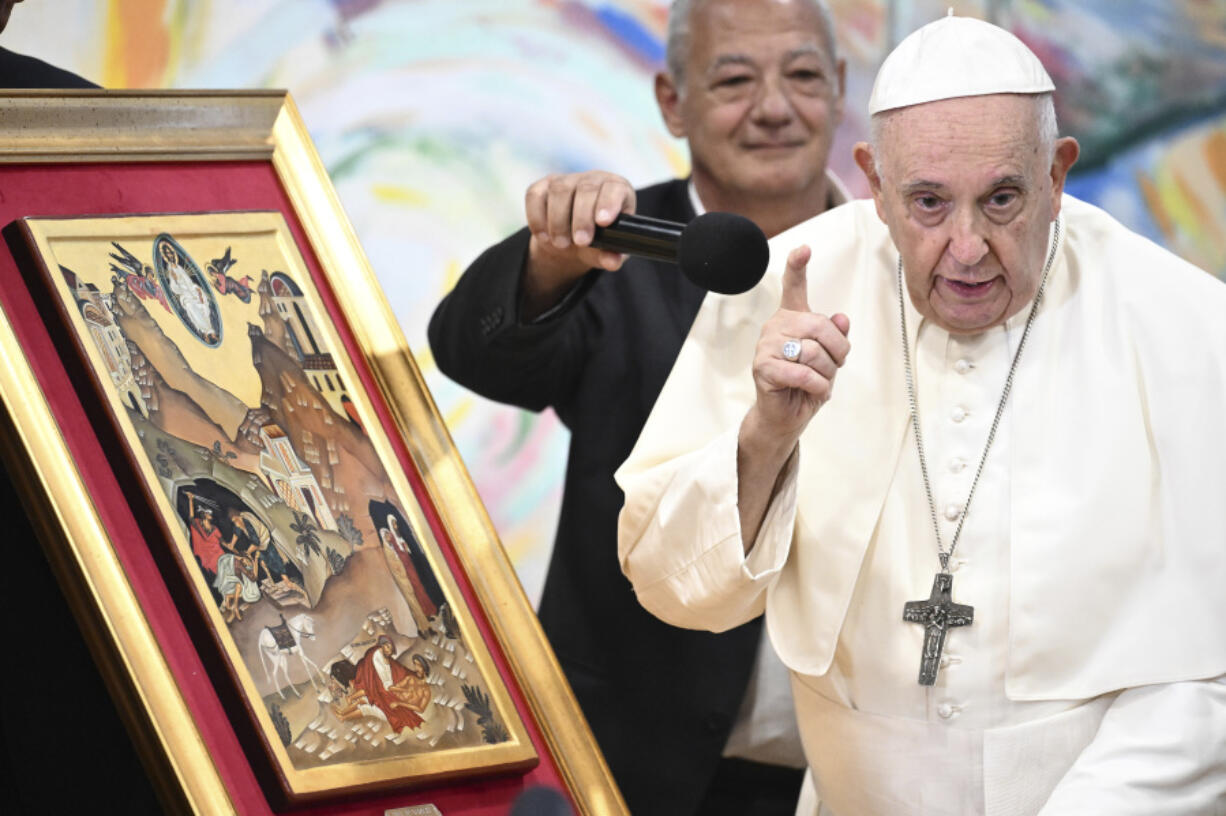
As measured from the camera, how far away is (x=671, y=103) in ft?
11.2

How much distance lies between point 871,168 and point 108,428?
1.17 m

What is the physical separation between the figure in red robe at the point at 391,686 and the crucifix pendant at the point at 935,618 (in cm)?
71

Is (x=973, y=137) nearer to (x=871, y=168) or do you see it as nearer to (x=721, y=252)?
(x=871, y=168)

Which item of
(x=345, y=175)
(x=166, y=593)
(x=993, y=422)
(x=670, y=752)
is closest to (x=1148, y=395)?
(x=993, y=422)

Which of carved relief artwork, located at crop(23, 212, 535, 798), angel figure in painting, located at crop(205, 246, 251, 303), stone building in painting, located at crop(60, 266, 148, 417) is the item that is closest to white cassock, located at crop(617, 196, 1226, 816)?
carved relief artwork, located at crop(23, 212, 535, 798)

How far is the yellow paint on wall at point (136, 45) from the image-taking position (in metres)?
3.87

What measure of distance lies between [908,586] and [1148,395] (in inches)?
17.3

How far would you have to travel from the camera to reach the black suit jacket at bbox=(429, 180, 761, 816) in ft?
9.44

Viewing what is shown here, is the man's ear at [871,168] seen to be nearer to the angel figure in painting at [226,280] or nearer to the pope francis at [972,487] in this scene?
the pope francis at [972,487]

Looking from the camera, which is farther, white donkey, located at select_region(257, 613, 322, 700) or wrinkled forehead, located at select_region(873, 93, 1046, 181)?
wrinkled forehead, located at select_region(873, 93, 1046, 181)

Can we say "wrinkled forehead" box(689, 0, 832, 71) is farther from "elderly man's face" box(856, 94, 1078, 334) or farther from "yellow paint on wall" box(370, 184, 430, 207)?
"yellow paint on wall" box(370, 184, 430, 207)

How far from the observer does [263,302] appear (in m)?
2.18

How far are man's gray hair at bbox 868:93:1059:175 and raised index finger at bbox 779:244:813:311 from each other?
28 centimetres

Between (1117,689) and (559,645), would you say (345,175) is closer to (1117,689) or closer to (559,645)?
(559,645)
